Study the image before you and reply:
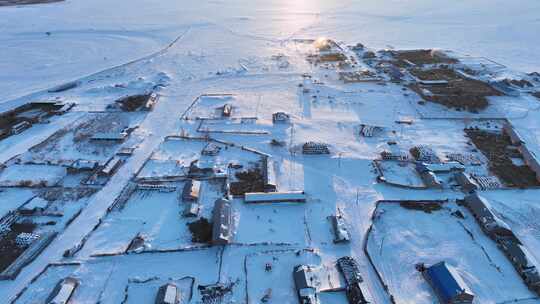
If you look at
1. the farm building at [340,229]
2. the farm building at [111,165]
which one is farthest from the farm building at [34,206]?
the farm building at [340,229]

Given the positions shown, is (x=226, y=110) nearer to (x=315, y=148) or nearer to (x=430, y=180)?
(x=315, y=148)

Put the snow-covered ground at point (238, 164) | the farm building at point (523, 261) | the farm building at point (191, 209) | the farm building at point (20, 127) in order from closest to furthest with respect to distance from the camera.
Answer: the farm building at point (523, 261) < the snow-covered ground at point (238, 164) < the farm building at point (191, 209) < the farm building at point (20, 127)

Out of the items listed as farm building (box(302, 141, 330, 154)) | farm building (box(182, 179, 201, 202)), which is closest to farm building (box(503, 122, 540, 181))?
farm building (box(302, 141, 330, 154))

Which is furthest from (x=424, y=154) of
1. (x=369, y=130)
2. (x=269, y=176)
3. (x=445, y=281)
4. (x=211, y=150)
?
(x=211, y=150)

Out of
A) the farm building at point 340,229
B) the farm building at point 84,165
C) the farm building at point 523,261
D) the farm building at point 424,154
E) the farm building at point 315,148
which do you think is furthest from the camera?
the farm building at point 315,148

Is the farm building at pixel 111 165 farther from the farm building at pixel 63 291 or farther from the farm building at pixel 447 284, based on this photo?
the farm building at pixel 447 284

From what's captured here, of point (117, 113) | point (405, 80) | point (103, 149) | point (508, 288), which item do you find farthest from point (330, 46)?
point (508, 288)
